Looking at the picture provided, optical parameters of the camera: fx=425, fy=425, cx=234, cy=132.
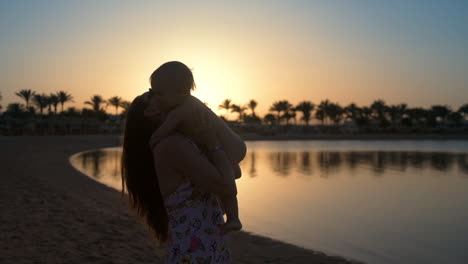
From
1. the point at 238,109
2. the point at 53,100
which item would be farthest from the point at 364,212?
the point at 238,109

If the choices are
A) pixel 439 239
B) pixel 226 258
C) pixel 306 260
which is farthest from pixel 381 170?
pixel 226 258

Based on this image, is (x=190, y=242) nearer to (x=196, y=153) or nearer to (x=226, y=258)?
(x=226, y=258)

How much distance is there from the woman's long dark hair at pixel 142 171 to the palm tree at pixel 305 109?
352ft

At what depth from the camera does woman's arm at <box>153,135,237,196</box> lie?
5.37 feet

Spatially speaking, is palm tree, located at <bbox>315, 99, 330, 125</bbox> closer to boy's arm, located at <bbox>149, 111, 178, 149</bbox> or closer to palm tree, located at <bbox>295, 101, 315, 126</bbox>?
palm tree, located at <bbox>295, 101, 315, 126</bbox>

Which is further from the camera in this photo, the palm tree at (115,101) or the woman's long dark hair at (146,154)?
the palm tree at (115,101)

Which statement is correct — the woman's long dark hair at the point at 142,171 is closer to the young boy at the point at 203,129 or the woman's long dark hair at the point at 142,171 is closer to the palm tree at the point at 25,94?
the young boy at the point at 203,129

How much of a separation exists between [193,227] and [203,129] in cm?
44

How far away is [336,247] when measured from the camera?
7141mm

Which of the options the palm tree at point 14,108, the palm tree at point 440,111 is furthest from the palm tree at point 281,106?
the palm tree at point 14,108

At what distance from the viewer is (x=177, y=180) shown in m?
1.74

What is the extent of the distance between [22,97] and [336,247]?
76.8 m

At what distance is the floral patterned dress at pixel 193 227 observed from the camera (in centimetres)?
179

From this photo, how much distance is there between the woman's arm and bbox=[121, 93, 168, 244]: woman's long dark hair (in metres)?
0.23
